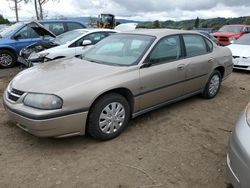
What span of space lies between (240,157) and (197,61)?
3.16 m

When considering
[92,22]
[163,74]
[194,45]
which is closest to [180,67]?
[163,74]

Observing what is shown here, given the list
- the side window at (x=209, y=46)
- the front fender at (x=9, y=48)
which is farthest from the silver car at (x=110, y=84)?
the front fender at (x=9, y=48)

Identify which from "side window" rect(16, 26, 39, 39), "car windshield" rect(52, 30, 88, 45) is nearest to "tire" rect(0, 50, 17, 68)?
"side window" rect(16, 26, 39, 39)

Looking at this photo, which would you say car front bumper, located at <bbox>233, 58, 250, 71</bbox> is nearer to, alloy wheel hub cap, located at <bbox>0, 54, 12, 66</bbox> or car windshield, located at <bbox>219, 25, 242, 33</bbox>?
alloy wheel hub cap, located at <bbox>0, 54, 12, 66</bbox>

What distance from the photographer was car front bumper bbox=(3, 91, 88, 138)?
3307 millimetres

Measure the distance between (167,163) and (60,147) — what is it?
1442mm

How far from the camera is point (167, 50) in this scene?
4.69m

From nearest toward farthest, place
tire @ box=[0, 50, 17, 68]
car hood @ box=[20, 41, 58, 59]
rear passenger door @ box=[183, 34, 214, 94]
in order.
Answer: rear passenger door @ box=[183, 34, 214, 94] < car hood @ box=[20, 41, 58, 59] < tire @ box=[0, 50, 17, 68]

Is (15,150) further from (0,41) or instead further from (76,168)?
(0,41)

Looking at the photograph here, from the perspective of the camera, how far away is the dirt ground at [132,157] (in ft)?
9.92

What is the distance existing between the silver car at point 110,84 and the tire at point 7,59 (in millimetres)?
5485

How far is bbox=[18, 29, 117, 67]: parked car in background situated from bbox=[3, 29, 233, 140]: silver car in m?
2.88

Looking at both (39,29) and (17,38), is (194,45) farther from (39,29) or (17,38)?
(17,38)

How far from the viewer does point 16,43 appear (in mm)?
9422
